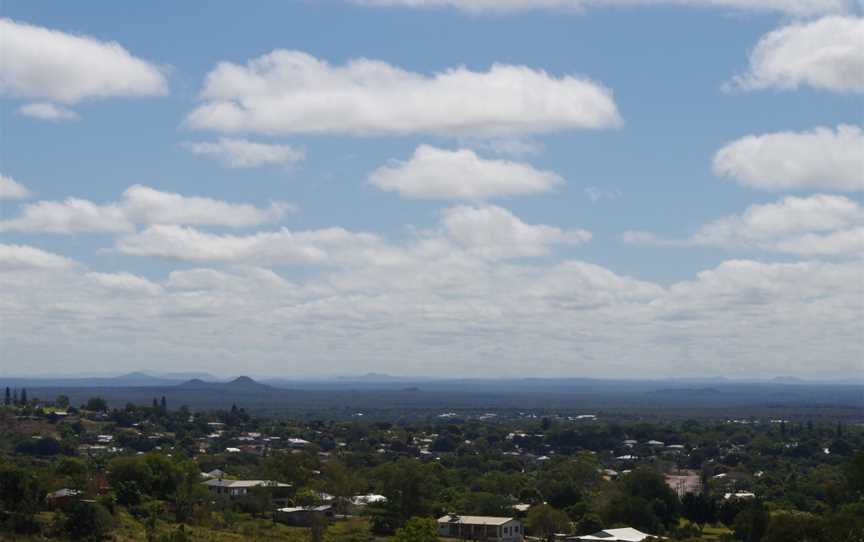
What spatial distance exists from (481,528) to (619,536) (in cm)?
766

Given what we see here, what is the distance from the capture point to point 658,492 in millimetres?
70938

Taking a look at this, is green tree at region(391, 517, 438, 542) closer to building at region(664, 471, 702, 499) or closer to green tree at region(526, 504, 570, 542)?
green tree at region(526, 504, 570, 542)

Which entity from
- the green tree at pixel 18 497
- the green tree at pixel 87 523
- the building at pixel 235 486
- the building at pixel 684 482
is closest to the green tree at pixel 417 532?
the green tree at pixel 87 523

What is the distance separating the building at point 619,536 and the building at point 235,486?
2353 cm

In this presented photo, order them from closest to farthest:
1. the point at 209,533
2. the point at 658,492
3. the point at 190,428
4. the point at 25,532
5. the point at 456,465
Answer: the point at 25,532, the point at 209,533, the point at 658,492, the point at 456,465, the point at 190,428

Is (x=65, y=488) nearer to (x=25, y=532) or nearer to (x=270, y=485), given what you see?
(x=25, y=532)

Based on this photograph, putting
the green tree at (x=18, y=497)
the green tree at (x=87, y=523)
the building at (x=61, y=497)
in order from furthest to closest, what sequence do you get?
the building at (x=61, y=497)
the green tree at (x=18, y=497)
the green tree at (x=87, y=523)

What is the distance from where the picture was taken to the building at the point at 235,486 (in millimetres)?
73000

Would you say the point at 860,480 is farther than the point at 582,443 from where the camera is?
No

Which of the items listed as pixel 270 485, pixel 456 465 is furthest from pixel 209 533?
pixel 456 465

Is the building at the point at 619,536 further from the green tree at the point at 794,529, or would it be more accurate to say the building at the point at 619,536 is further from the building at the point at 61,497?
the building at the point at 61,497

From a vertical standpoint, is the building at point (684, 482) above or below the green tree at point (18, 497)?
below

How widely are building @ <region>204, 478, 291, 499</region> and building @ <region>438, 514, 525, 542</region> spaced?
15.1 m

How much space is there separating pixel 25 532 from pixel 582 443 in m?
98.1
